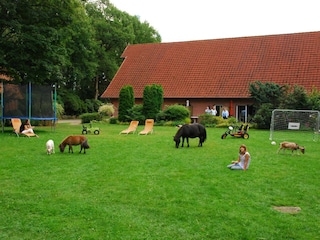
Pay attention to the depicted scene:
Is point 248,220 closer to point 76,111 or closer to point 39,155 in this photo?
point 39,155

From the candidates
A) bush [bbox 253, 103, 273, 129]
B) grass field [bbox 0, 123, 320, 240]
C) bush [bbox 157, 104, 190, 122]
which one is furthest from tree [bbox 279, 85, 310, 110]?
grass field [bbox 0, 123, 320, 240]

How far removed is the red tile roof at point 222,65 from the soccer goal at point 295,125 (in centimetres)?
952

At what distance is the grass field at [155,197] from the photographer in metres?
5.48

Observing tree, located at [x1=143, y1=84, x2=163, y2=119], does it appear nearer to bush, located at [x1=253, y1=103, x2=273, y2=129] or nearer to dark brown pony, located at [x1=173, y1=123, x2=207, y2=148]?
bush, located at [x1=253, y1=103, x2=273, y2=129]

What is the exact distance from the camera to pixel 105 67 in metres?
55.7

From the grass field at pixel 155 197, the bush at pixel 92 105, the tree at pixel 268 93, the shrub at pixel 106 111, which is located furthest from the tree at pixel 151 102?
the bush at pixel 92 105

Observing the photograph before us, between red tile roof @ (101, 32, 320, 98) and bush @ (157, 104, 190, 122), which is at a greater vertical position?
red tile roof @ (101, 32, 320, 98)

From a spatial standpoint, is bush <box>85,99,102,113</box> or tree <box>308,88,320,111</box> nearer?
tree <box>308,88,320,111</box>

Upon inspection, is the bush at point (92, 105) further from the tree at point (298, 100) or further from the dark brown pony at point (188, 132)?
the dark brown pony at point (188, 132)

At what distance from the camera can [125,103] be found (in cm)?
3181

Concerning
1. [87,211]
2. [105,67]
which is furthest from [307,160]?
[105,67]

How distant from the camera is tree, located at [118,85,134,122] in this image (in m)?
31.6

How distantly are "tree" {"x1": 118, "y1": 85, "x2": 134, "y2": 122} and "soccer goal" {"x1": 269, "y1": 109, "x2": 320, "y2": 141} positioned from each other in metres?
13.5

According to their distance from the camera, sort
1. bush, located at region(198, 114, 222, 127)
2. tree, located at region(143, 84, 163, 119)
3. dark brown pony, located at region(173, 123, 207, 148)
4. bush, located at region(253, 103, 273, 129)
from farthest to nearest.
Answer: tree, located at region(143, 84, 163, 119) < bush, located at region(198, 114, 222, 127) < bush, located at region(253, 103, 273, 129) < dark brown pony, located at region(173, 123, 207, 148)
